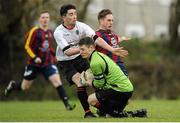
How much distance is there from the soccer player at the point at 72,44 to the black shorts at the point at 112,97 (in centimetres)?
55

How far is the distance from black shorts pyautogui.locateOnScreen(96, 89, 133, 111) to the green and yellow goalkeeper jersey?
0.07 metres

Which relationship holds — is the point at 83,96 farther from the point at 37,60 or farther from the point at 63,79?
the point at 63,79

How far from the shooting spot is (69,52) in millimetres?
13734

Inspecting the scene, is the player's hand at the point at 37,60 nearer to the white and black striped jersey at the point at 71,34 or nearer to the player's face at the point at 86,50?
the white and black striped jersey at the point at 71,34

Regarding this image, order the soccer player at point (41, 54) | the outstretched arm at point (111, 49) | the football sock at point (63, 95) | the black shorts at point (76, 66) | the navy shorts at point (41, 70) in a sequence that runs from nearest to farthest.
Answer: the outstretched arm at point (111, 49) < the black shorts at point (76, 66) < the football sock at point (63, 95) < the soccer player at point (41, 54) < the navy shorts at point (41, 70)

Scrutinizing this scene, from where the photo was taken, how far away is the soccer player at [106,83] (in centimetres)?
1277

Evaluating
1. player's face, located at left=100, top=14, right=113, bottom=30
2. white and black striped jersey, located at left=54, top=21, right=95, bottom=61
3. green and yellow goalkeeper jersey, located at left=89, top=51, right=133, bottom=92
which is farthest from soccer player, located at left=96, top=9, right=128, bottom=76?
green and yellow goalkeeper jersey, located at left=89, top=51, right=133, bottom=92

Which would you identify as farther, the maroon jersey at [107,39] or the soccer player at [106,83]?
the maroon jersey at [107,39]

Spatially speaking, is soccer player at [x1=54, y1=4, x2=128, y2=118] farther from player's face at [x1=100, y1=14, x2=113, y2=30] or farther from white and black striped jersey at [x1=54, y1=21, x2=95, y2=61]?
player's face at [x1=100, y1=14, x2=113, y2=30]

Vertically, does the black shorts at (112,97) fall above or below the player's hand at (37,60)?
above

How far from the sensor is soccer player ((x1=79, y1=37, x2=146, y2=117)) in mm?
12773

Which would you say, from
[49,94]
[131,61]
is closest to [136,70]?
[131,61]

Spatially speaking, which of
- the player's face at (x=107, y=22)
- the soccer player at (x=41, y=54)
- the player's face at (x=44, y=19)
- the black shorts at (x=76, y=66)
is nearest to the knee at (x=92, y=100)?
the black shorts at (x=76, y=66)

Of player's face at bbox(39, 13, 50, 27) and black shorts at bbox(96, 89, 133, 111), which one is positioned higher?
player's face at bbox(39, 13, 50, 27)
